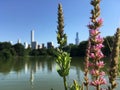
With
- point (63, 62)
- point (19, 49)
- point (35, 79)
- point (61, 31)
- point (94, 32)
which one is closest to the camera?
point (94, 32)

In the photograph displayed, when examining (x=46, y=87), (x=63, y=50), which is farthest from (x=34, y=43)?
(x=63, y=50)

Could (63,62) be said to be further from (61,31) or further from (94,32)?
(94,32)

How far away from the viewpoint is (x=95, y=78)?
1.64 m

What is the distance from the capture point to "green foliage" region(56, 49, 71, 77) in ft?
8.81

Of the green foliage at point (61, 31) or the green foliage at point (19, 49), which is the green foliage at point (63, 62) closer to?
the green foliage at point (61, 31)

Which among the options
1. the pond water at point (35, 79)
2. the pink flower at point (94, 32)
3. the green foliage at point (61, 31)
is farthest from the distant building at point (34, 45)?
the pink flower at point (94, 32)

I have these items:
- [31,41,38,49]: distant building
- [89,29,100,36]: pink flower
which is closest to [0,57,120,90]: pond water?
[89,29,100,36]: pink flower

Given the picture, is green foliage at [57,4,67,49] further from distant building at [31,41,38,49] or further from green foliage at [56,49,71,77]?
distant building at [31,41,38,49]

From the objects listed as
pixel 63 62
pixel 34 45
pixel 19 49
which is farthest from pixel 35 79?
pixel 34 45

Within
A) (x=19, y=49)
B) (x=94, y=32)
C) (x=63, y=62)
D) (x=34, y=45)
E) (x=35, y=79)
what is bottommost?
(x=35, y=79)

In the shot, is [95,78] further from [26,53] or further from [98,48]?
[26,53]

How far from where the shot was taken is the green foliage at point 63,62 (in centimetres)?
269

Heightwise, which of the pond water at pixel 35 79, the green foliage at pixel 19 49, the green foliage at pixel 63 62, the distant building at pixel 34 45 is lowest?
the pond water at pixel 35 79

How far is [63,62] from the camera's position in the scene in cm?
276
